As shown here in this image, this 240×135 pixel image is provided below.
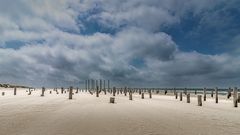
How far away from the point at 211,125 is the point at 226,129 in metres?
1.18

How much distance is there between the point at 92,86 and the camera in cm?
11344

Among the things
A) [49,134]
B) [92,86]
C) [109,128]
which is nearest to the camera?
[49,134]

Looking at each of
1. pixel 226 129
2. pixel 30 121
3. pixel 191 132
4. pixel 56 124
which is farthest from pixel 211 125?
pixel 30 121

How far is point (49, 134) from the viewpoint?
37.5 ft

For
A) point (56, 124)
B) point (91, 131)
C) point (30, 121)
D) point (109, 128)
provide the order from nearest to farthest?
point (91, 131) → point (109, 128) → point (56, 124) → point (30, 121)

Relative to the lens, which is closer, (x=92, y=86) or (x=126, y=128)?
(x=126, y=128)

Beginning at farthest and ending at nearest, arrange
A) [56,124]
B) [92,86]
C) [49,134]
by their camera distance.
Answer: [92,86] < [56,124] < [49,134]

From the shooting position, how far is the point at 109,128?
13031 millimetres

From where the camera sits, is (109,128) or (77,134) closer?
(77,134)

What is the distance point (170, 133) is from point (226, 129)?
9.31 ft

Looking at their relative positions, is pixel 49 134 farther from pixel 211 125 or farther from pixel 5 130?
pixel 211 125

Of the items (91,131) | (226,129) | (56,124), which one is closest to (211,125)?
(226,129)

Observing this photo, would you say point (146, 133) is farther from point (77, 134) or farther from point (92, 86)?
point (92, 86)

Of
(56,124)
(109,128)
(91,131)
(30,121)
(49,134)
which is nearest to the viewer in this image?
(49,134)
